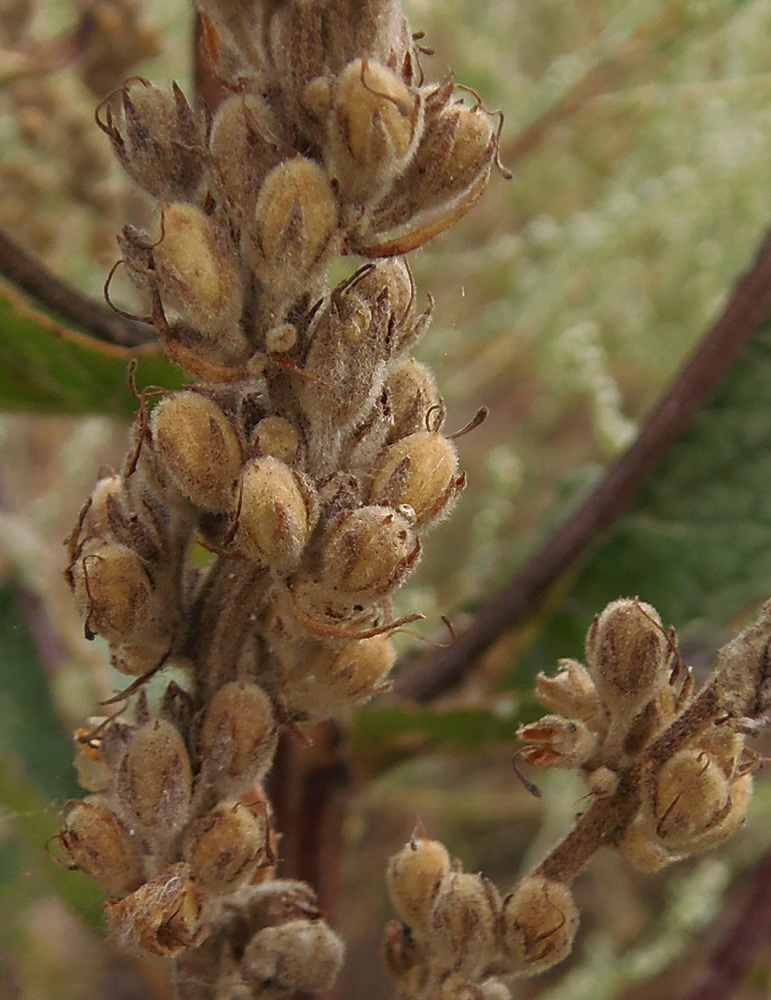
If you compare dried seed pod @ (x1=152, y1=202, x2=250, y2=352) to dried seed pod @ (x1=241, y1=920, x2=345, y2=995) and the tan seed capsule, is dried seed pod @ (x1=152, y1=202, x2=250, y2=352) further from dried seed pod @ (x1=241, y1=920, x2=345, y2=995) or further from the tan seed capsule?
dried seed pod @ (x1=241, y1=920, x2=345, y2=995)

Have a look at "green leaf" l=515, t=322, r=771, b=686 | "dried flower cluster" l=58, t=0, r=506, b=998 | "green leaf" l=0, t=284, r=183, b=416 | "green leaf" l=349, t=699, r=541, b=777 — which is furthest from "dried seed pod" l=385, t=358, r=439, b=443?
"green leaf" l=515, t=322, r=771, b=686

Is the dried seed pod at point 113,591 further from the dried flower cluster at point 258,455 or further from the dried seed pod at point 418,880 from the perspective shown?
the dried seed pod at point 418,880

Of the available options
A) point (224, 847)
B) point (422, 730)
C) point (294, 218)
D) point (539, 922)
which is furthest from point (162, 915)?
point (422, 730)

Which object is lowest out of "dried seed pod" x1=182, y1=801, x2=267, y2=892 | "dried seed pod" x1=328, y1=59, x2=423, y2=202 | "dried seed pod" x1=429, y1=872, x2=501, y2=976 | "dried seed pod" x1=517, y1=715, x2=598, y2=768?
"dried seed pod" x1=429, y1=872, x2=501, y2=976

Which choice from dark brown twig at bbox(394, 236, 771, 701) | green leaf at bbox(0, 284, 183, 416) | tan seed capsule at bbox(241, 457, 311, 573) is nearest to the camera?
tan seed capsule at bbox(241, 457, 311, 573)

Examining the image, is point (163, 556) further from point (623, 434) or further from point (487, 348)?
point (487, 348)

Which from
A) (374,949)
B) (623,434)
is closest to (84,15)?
(623,434)

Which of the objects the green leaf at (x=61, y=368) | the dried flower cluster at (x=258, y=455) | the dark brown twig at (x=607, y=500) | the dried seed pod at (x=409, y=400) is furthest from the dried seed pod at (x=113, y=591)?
the dark brown twig at (x=607, y=500)
